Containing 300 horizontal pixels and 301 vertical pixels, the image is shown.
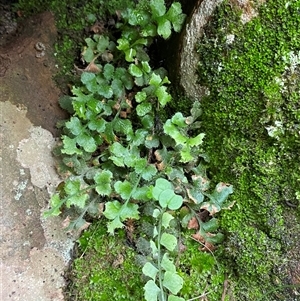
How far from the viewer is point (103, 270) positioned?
217cm

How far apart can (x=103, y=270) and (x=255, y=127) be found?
3.27 ft

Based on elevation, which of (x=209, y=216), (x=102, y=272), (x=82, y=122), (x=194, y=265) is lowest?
(x=102, y=272)

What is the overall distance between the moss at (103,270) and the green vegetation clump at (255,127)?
1.59 ft

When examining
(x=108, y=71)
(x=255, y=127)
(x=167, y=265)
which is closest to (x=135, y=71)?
(x=108, y=71)

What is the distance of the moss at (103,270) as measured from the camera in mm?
2117

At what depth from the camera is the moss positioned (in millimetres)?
2117

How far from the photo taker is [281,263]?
6.77 feet

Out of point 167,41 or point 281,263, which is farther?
point 167,41

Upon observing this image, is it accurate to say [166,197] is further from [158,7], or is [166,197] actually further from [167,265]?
[158,7]

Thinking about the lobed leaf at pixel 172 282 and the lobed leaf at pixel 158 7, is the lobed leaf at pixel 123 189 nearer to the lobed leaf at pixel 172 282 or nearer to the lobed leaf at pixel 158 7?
the lobed leaf at pixel 172 282

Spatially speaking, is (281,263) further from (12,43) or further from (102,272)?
(12,43)

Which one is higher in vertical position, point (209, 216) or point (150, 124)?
point (150, 124)

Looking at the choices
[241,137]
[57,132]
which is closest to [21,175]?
[57,132]

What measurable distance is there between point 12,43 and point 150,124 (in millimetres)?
987
